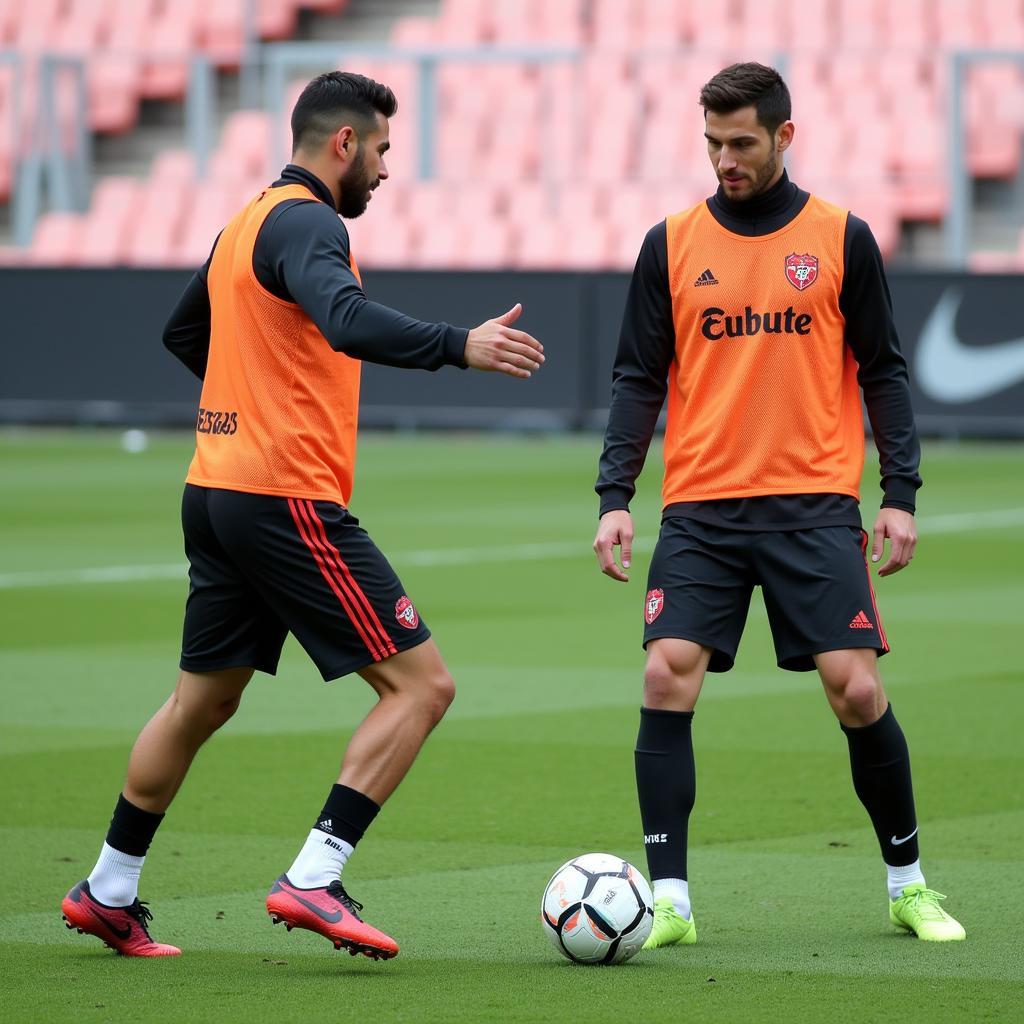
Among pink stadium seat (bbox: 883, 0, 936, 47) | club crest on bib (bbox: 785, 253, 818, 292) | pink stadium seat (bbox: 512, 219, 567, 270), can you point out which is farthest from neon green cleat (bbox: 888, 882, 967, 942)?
pink stadium seat (bbox: 883, 0, 936, 47)

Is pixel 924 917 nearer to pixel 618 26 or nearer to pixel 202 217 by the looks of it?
pixel 202 217

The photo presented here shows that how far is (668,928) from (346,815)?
2.93 ft

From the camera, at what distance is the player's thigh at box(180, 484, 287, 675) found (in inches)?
213

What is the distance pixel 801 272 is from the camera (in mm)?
5594

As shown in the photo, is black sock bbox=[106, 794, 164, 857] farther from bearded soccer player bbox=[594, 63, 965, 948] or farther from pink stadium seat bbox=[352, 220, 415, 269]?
pink stadium seat bbox=[352, 220, 415, 269]

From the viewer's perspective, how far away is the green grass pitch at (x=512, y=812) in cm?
502

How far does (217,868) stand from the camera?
644 cm

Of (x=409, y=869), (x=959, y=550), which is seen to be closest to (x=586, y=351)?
(x=959, y=550)

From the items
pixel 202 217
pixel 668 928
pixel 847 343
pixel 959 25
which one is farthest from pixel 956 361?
pixel 668 928

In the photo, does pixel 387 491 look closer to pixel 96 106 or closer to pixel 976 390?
pixel 976 390

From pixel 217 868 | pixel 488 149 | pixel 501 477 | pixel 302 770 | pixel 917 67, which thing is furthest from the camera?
pixel 488 149

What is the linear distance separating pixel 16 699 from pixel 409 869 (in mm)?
3566

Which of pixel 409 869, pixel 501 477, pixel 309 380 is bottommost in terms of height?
pixel 501 477

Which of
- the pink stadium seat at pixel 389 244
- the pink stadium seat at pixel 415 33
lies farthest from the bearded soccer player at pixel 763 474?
the pink stadium seat at pixel 415 33
